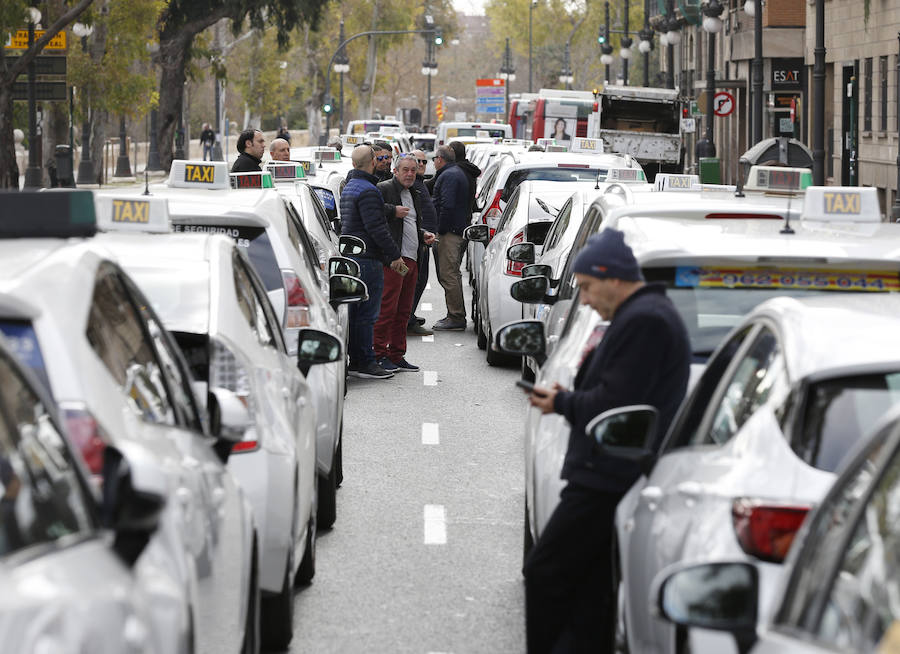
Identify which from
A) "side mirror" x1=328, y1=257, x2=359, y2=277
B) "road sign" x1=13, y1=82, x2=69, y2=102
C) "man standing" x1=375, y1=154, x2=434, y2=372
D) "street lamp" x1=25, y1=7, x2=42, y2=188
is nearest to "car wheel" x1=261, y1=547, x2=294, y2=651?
"side mirror" x1=328, y1=257, x2=359, y2=277

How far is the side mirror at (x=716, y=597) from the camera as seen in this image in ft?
12.0

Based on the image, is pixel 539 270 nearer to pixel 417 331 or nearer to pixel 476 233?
pixel 476 233

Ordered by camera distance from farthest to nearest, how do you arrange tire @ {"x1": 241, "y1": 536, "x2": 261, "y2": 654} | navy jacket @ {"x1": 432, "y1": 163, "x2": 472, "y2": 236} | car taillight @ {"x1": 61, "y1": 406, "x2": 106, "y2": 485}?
navy jacket @ {"x1": 432, "y1": 163, "x2": 472, "y2": 236}
tire @ {"x1": 241, "y1": 536, "x2": 261, "y2": 654}
car taillight @ {"x1": 61, "y1": 406, "x2": 106, "y2": 485}

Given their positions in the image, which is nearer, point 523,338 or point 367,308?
point 523,338

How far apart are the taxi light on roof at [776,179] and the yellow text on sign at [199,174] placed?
10.9 ft

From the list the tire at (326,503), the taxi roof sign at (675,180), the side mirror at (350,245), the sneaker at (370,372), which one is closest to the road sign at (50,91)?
the sneaker at (370,372)

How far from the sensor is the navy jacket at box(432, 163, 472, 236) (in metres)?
18.9

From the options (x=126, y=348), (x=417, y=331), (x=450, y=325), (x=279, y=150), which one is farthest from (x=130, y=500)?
(x=279, y=150)

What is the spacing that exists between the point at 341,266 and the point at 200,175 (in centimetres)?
144

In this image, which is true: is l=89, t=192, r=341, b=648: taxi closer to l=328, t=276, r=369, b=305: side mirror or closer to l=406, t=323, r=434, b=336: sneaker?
l=328, t=276, r=369, b=305: side mirror

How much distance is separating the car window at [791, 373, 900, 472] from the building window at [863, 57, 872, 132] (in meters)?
36.8

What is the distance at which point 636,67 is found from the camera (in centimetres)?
11744

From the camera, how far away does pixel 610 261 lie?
19.1 feet

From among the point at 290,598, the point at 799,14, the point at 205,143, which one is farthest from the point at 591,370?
the point at 205,143
